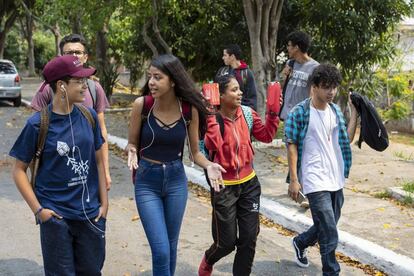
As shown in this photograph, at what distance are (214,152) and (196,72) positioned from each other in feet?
45.3

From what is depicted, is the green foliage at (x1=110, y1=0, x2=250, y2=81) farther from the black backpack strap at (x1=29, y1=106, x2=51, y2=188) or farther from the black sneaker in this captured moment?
the black backpack strap at (x1=29, y1=106, x2=51, y2=188)

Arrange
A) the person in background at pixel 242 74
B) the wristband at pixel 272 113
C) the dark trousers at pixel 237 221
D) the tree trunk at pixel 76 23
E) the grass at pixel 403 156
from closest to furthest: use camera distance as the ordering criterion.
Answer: the dark trousers at pixel 237 221, the wristband at pixel 272 113, the person in background at pixel 242 74, the grass at pixel 403 156, the tree trunk at pixel 76 23

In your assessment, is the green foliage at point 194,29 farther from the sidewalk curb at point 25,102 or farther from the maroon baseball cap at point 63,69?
the maroon baseball cap at point 63,69

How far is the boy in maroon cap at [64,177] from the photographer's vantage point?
3.27 meters

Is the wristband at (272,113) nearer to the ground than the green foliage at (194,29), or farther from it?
nearer to the ground

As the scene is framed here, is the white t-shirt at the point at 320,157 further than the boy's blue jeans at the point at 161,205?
Yes

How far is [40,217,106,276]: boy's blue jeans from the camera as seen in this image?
131 inches

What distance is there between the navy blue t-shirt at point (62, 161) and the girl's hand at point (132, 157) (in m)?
0.40

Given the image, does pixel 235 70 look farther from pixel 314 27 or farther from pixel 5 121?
pixel 5 121

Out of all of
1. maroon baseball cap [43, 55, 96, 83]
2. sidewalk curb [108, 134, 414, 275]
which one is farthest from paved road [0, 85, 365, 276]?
maroon baseball cap [43, 55, 96, 83]

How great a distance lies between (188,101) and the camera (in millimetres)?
3957

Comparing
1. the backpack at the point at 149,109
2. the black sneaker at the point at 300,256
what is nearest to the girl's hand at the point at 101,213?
the backpack at the point at 149,109

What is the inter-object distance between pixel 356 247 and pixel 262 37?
646 cm

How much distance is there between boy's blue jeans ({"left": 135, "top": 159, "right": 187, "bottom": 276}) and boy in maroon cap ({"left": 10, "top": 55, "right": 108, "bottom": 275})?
1.36 feet
